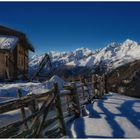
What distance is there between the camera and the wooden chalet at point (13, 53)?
2538 centimetres

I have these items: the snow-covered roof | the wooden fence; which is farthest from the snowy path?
the snow-covered roof

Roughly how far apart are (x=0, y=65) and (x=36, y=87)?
272 inches

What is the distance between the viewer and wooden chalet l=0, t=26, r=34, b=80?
2538 centimetres

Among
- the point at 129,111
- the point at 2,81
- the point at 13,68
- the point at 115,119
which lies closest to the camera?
the point at 115,119

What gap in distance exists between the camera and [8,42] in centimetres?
2548

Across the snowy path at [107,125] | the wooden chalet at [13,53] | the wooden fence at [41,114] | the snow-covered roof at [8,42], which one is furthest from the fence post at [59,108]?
the snow-covered roof at [8,42]

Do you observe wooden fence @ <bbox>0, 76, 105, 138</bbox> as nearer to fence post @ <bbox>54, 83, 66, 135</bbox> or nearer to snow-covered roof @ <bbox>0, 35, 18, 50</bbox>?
fence post @ <bbox>54, 83, 66, 135</bbox>

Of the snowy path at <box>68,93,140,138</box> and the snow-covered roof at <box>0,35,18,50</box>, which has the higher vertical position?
the snow-covered roof at <box>0,35,18,50</box>

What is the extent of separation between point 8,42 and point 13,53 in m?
2.65

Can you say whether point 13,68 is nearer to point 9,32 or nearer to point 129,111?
point 9,32

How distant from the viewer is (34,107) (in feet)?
28.3

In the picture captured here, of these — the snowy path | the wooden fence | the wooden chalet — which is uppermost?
the wooden chalet

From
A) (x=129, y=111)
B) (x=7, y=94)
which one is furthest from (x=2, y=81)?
(x=129, y=111)

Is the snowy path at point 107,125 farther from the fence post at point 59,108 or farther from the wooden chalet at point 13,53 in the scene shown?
the wooden chalet at point 13,53
